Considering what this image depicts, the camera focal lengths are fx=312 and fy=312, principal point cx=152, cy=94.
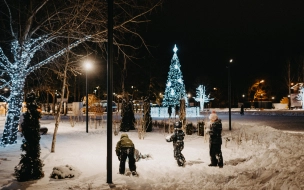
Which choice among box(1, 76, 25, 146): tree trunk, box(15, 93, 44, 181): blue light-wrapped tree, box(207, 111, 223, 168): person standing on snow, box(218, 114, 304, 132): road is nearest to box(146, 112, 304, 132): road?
box(218, 114, 304, 132): road

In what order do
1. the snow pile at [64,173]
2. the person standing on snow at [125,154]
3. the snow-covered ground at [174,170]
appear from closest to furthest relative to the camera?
the snow-covered ground at [174,170]
the snow pile at [64,173]
the person standing on snow at [125,154]

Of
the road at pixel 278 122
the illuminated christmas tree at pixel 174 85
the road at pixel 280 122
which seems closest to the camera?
the road at pixel 278 122

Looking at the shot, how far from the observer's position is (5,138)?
14289mm

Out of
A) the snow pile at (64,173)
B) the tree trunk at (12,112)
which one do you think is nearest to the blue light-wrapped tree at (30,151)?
the snow pile at (64,173)

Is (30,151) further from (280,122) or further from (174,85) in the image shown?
(174,85)

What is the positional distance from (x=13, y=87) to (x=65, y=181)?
8.29 m

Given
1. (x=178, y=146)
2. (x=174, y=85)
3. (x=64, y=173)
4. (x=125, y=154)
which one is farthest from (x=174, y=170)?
(x=174, y=85)

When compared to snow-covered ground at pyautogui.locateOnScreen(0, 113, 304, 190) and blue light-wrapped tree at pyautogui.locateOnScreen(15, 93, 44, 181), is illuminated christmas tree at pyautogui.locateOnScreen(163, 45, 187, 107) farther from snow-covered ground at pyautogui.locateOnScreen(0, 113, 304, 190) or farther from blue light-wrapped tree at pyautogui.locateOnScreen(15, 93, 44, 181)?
blue light-wrapped tree at pyautogui.locateOnScreen(15, 93, 44, 181)

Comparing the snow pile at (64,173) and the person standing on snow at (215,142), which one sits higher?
the person standing on snow at (215,142)

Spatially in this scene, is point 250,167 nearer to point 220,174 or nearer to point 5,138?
point 220,174

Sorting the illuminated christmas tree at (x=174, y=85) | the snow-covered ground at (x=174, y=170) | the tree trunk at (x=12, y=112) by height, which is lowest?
the snow-covered ground at (x=174, y=170)

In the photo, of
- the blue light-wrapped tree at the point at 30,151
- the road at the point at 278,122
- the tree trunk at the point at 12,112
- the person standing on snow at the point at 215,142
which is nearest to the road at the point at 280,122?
the road at the point at 278,122

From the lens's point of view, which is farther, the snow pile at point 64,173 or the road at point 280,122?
the road at point 280,122

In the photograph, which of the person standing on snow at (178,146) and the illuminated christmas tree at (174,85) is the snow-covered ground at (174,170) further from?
the illuminated christmas tree at (174,85)
